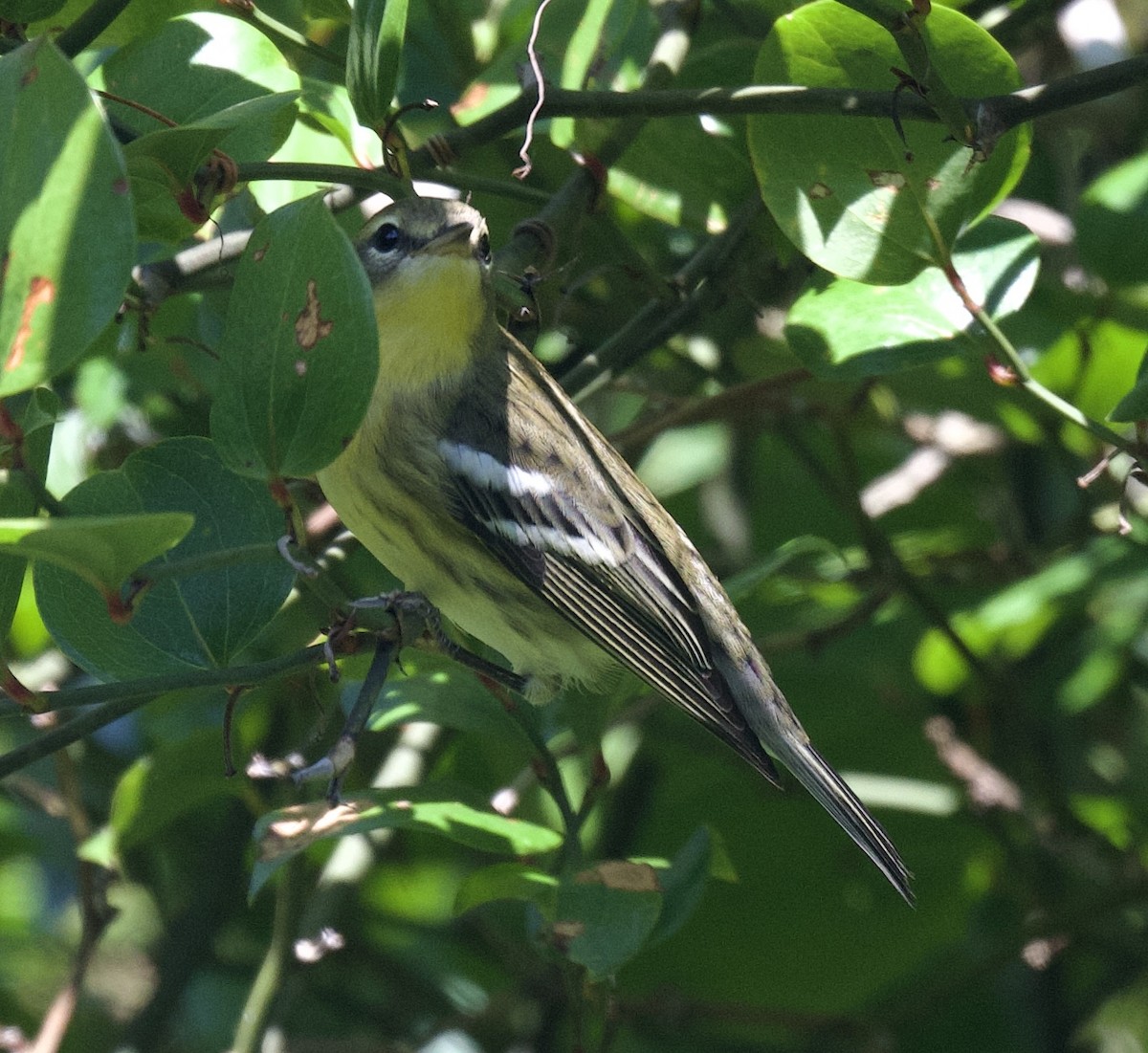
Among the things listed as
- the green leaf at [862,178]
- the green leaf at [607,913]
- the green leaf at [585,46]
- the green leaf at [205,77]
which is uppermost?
the green leaf at [205,77]

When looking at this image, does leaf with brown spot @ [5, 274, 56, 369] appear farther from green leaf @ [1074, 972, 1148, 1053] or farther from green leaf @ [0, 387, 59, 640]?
green leaf @ [1074, 972, 1148, 1053]

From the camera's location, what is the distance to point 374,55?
1.75 meters

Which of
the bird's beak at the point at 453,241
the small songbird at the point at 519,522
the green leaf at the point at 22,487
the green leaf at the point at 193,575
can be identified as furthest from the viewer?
the small songbird at the point at 519,522

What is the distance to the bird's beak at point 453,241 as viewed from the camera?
2.24 m

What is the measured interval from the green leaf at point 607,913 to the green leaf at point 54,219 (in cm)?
90

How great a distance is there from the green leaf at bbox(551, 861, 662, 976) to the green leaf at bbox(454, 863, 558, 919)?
20 mm

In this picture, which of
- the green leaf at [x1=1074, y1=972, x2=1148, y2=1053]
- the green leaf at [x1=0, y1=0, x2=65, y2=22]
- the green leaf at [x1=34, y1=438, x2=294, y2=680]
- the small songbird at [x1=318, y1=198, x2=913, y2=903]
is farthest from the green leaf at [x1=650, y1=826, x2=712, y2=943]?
the green leaf at [x1=1074, y1=972, x2=1148, y2=1053]

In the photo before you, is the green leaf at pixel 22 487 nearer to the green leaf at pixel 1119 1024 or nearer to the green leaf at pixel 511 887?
the green leaf at pixel 511 887

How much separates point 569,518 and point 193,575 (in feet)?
2.91

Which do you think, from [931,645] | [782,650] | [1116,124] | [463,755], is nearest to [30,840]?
[463,755]

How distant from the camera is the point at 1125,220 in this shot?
2328 mm

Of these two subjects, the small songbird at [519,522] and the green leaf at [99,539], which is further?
the small songbird at [519,522]

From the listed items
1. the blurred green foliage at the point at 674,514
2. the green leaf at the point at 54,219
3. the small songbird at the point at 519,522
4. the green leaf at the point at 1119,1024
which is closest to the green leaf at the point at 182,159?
the blurred green foliage at the point at 674,514

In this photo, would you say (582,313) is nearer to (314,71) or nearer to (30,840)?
(314,71)
